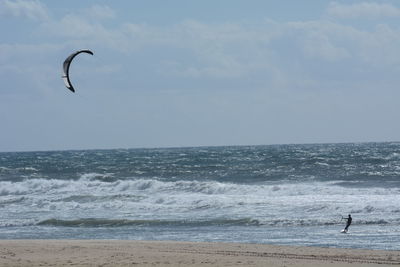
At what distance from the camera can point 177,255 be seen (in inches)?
588

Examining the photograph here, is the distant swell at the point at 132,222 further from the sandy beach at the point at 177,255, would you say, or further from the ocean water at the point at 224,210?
the sandy beach at the point at 177,255

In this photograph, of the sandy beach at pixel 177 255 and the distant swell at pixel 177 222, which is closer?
the sandy beach at pixel 177 255

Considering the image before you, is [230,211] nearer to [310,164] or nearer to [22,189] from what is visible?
[22,189]

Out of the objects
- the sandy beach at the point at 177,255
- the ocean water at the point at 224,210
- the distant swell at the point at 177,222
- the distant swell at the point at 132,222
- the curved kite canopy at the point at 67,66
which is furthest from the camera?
the distant swell at the point at 132,222

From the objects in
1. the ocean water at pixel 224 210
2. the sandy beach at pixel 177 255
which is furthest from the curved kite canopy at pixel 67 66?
the ocean water at pixel 224 210

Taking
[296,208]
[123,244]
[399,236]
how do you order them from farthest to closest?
[296,208] < [399,236] < [123,244]

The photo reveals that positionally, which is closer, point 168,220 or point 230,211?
point 168,220

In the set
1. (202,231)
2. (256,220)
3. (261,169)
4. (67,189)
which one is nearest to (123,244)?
(202,231)

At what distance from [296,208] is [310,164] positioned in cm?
2700

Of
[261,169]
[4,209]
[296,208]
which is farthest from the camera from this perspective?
[261,169]

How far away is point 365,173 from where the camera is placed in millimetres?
41000

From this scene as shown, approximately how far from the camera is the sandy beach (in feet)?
45.9

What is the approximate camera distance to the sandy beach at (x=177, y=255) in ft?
45.9

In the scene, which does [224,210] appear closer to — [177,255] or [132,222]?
[132,222]
